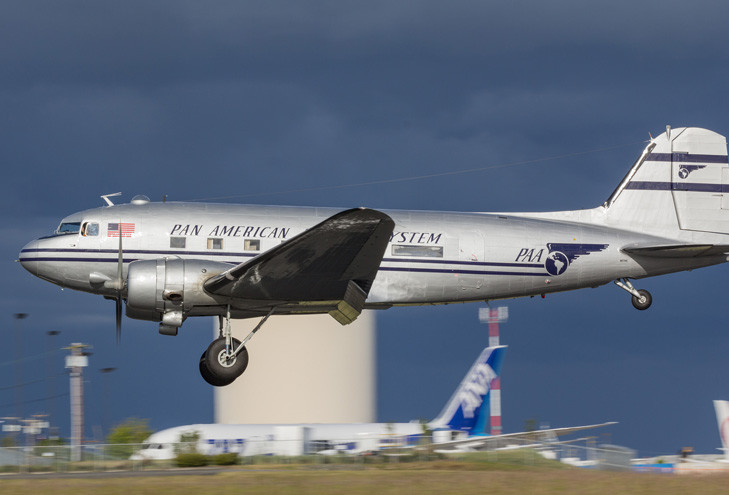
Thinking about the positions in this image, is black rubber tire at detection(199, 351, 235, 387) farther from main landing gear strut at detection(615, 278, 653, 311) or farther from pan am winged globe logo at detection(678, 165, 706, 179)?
pan am winged globe logo at detection(678, 165, 706, 179)

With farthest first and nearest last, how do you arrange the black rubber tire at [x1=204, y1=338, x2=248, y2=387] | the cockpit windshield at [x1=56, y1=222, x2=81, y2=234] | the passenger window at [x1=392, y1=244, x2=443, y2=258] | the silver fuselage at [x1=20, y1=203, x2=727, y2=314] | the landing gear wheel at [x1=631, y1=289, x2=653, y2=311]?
1. the landing gear wheel at [x1=631, y1=289, x2=653, y2=311]
2. the passenger window at [x1=392, y1=244, x2=443, y2=258]
3. the cockpit windshield at [x1=56, y1=222, x2=81, y2=234]
4. the silver fuselage at [x1=20, y1=203, x2=727, y2=314]
5. the black rubber tire at [x1=204, y1=338, x2=248, y2=387]

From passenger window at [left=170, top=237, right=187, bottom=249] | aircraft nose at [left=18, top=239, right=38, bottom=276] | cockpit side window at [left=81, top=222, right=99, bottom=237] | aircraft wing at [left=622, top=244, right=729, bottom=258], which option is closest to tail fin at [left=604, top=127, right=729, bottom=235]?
aircraft wing at [left=622, top=244, right=729, bottom=258]

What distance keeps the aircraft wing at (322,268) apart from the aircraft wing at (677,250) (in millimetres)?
7016

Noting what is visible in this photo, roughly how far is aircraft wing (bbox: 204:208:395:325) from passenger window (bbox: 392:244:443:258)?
1395 millimetres

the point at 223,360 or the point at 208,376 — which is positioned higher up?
the point at 223,360

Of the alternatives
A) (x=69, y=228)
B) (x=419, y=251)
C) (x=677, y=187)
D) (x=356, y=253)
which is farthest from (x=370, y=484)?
(x=677, y=187)

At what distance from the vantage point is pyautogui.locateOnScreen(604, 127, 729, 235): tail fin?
75.6 ft

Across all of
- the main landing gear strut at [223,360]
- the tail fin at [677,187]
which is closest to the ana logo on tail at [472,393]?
the tail fin at [677,187]

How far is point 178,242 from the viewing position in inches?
778

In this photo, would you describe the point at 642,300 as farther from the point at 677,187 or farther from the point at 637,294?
the point at 677,187

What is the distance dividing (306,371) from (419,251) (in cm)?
3010

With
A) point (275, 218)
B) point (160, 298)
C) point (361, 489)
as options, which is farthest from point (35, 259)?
point (361, 489)

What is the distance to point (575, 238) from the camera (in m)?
21.7

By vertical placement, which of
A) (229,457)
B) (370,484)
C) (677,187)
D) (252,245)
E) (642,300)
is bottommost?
(229,457)
